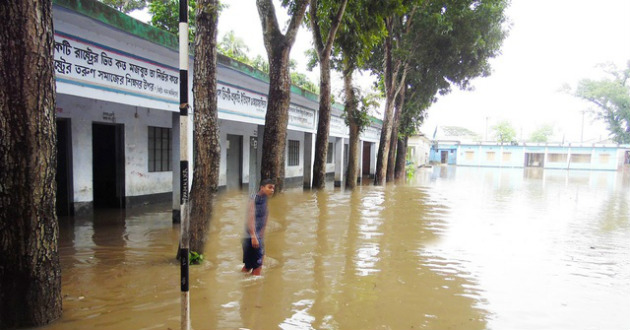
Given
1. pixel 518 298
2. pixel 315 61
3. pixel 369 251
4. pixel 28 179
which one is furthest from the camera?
pixel 315 61

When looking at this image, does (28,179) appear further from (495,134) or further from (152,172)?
(495,134)

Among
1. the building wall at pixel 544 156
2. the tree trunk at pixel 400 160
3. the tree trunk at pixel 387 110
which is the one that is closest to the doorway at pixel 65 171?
the tree trunk at pixel 387 110

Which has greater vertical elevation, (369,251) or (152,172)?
(152,172)

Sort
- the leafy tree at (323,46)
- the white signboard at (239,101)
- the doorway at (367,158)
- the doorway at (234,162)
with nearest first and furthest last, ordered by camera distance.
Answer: the white signboard at (239,101) < the leafy tree at (323,46) < the doorway at (234,162) < the doorway at (367,158)

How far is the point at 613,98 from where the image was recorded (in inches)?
1853

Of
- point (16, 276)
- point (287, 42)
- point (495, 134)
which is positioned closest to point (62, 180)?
point (287, 42)

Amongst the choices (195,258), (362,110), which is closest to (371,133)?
(362,110)

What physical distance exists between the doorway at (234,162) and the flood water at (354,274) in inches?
192

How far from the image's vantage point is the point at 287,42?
25.6 ft

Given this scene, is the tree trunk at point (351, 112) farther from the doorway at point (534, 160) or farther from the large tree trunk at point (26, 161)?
the doorway at point (534, 160)

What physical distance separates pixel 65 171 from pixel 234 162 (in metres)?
6.59

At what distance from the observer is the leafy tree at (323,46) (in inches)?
392

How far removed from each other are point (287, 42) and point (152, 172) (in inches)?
215

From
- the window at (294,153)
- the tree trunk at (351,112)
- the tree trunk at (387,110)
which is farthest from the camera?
the window at (294,153)
